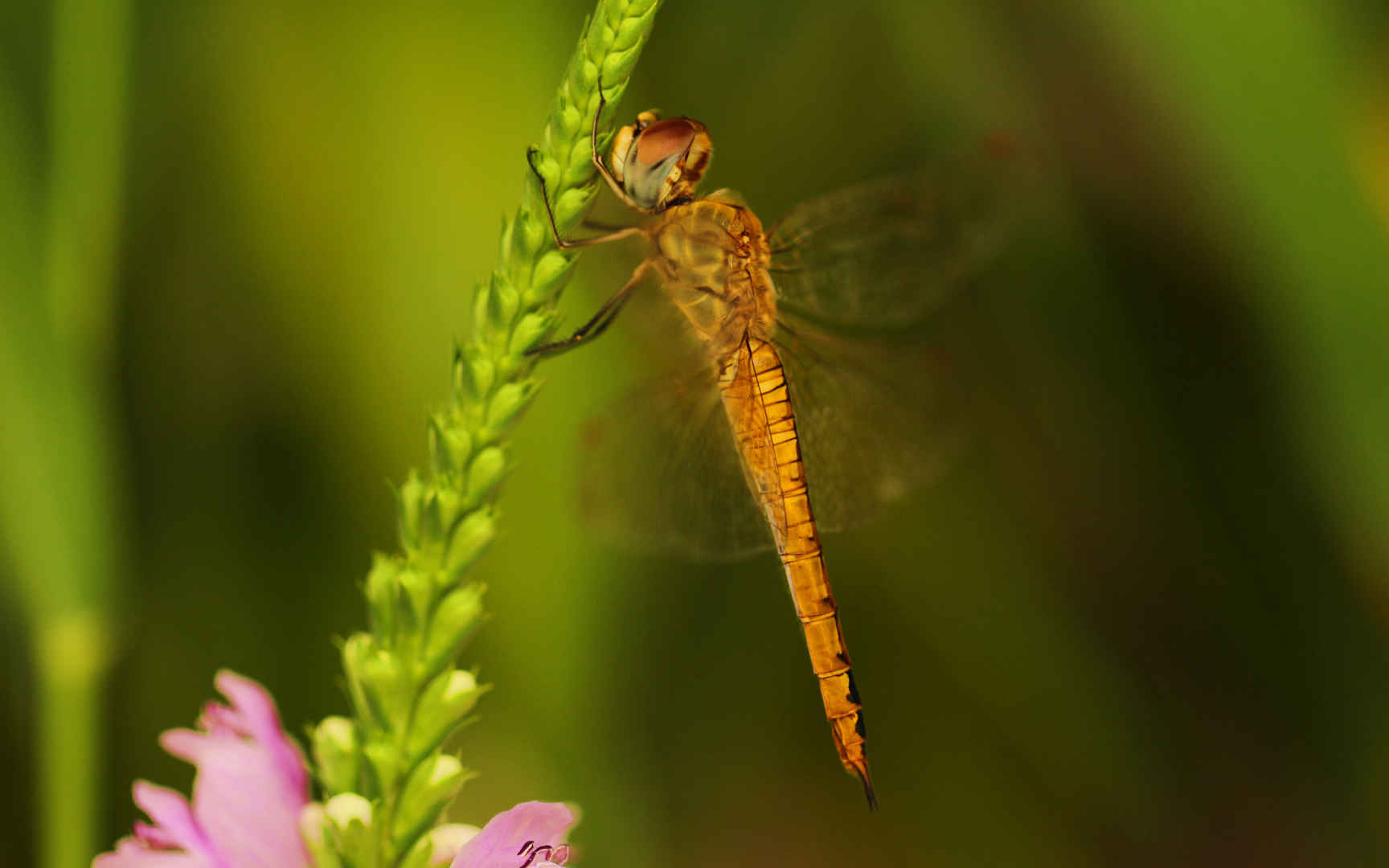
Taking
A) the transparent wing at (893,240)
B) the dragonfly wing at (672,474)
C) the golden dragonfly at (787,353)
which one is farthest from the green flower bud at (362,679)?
the transparent wing at (893,240)

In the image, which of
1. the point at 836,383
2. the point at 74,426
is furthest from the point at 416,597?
the point at 836,383

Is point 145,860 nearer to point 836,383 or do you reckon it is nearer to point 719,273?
point 719,273

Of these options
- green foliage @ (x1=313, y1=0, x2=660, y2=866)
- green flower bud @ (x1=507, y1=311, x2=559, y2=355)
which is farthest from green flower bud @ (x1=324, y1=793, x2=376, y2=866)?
green flower bud @ (x1=507, y1=311, x2=559, y2=355)

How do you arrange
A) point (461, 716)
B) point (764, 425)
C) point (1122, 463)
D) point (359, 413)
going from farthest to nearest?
point (1122, 463)
point (359, 413)
point (764, 425)
point (461, 716)

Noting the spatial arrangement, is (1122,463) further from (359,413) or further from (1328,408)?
(359,413)

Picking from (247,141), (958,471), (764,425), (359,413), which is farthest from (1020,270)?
(247,141)

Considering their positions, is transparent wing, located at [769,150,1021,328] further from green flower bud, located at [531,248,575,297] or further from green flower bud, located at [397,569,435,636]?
green flower bud, located at [397,569,435,636]
